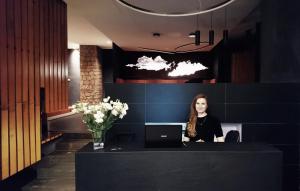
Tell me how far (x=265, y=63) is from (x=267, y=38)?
1.26ft

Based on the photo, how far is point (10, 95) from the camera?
3.51m

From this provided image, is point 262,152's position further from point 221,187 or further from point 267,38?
point 267,38

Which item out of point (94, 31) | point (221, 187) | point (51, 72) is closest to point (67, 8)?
point (51, 72)

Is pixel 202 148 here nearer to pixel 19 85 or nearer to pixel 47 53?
pixel 19 85

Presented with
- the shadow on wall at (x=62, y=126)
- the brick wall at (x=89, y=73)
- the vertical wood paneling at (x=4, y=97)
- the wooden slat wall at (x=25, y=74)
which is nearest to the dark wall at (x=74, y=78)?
the brick wall at (x=89, y=73)

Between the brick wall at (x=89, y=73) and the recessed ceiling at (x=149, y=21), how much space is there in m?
0.57

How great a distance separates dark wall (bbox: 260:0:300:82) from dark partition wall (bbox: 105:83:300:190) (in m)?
0.25

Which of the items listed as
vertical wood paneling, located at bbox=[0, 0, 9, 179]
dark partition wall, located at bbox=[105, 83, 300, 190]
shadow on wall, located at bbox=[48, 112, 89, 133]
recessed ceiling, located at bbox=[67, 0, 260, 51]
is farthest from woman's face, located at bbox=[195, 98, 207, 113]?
shadow on wall, located at bbox=[48, 112, 89, 133]

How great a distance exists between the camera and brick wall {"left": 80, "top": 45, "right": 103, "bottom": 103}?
31.6ft

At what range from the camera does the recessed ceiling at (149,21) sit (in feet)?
15.7

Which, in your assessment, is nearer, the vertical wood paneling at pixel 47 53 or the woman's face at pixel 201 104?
the woman's face at pixel 201 104

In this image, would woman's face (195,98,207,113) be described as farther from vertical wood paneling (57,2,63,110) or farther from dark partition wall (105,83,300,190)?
vertical wood paneling (57,2,63,110)

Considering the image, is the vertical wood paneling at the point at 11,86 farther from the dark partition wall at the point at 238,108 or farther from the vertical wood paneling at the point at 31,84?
the dark partition wall at the point at 238,108

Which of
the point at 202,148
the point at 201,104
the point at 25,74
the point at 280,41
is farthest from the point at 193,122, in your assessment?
the point at 25,74
